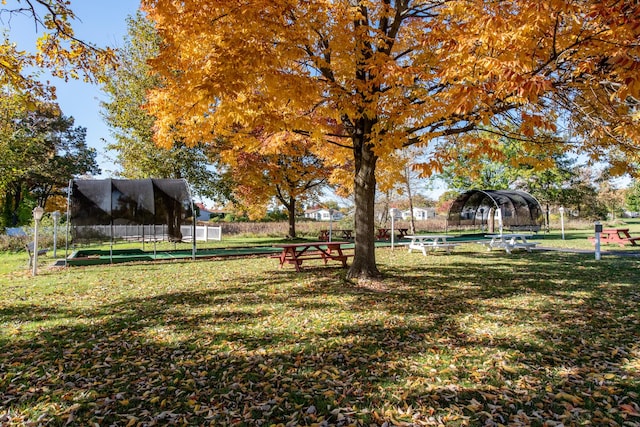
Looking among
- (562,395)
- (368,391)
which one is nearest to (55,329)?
(368,391)

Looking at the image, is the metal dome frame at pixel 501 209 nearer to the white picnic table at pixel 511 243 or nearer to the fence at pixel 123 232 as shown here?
the white picnic table at pixel 511 243

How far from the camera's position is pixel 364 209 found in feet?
25.6

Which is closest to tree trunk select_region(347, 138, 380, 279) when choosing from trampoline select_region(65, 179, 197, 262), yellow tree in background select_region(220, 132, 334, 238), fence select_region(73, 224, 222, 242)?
trampoline select_region(65, 179, 197, 262)

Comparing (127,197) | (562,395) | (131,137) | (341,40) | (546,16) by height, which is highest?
(131,137)

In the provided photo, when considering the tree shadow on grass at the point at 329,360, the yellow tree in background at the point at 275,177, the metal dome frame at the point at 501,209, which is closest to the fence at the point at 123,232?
the tree shadow on grass at the point at 329,360

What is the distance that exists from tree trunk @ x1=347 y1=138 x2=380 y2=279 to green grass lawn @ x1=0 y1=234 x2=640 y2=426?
610mm

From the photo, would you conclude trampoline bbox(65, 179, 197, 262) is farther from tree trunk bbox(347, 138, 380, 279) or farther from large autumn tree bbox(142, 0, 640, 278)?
tree trunk bbox(347, 138, 380, 279)

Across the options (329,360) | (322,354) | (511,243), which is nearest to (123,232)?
(322,354)

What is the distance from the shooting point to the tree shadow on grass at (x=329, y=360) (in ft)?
9.37

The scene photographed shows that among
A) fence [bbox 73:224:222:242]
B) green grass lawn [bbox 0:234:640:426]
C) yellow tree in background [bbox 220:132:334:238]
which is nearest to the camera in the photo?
green grass lawn [bbox 0:234:640:426]

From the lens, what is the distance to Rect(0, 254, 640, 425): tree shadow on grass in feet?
9.37

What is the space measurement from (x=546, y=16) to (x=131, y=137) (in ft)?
65.0

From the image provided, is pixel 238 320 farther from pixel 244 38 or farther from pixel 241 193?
pixel 241 193

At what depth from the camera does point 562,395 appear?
303 cm
